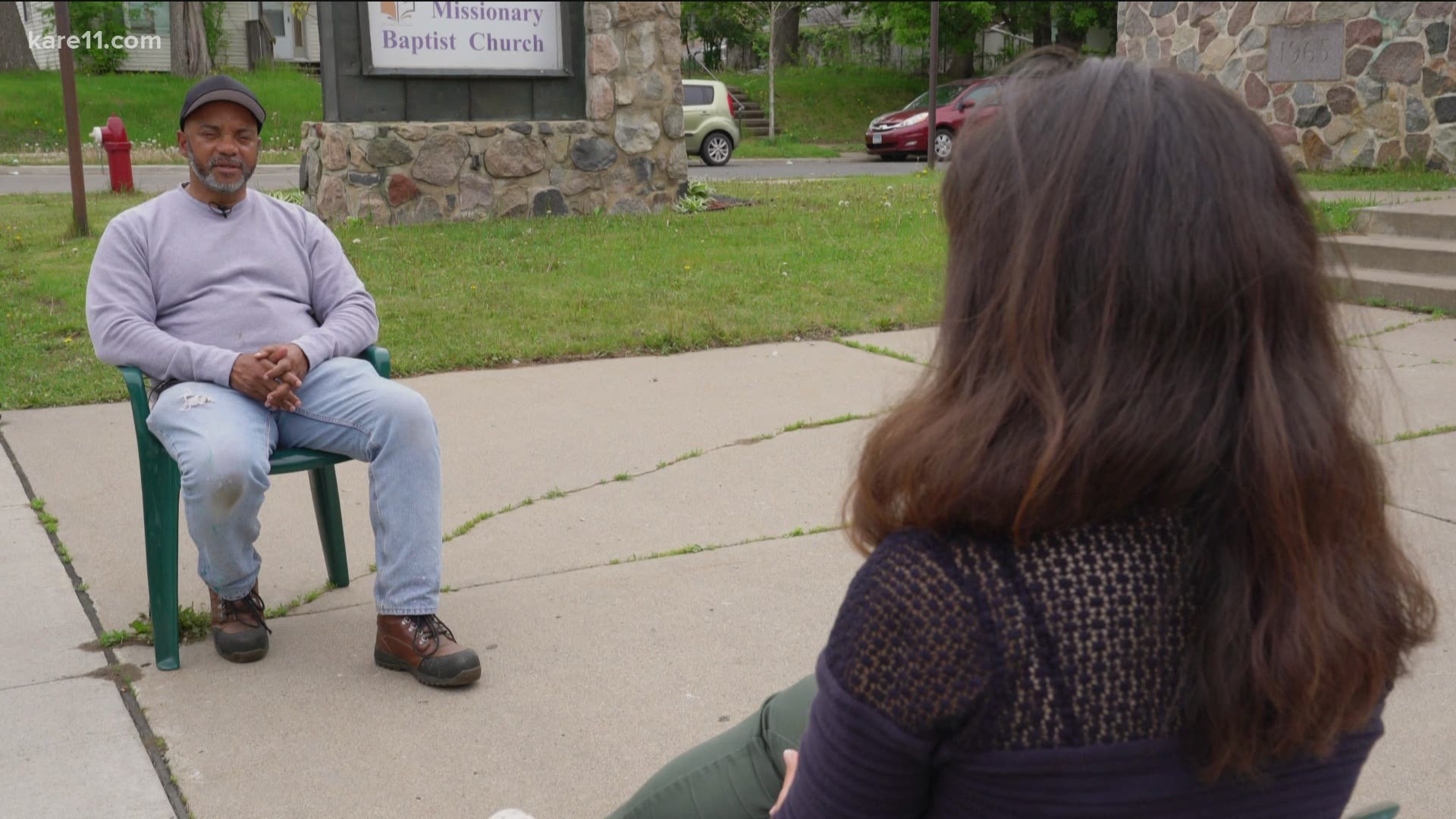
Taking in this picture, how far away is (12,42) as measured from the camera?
30.3 meters

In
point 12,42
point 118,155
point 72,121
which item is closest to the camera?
point 72,121

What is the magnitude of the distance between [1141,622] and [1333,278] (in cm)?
41

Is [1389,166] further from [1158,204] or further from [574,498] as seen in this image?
[1158,204]

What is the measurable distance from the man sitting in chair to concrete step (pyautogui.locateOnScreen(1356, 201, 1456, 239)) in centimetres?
740

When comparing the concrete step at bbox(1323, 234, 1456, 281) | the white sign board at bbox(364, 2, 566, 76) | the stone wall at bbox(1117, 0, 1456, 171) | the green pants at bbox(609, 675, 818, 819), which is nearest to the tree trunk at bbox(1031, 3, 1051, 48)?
the stone wall at bbox(1117, 0, 1456, 171)

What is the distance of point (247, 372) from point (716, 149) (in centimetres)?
1991

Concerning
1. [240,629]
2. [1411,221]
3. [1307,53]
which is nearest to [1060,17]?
[1307,53]

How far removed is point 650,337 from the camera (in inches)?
271

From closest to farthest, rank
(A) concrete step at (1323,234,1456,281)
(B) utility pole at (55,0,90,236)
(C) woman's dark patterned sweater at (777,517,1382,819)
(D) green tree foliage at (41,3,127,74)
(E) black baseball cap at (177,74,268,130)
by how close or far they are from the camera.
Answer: (C) woman's dark patterned sweater at (777,517,1382,819)
(E) black baseball cap at (177,74,268,130)
(A) concrete step at (1323,234,1456,281)
(B) utility pole at (55,0,90,236)
(D) green tree foliage at (41,3,127,74)

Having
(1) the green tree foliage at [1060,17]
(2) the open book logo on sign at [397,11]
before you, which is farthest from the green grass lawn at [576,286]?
(1) the green tree foliage at [1060,17]

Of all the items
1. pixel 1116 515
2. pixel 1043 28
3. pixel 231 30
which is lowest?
pixel 1116 515

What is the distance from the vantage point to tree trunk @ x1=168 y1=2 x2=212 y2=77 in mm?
31438

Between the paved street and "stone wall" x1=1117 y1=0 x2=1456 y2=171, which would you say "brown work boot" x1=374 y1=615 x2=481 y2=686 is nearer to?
"stone wall" x1=1117 y1=0 x2=1456 y2=171

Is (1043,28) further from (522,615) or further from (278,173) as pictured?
(522,615)
